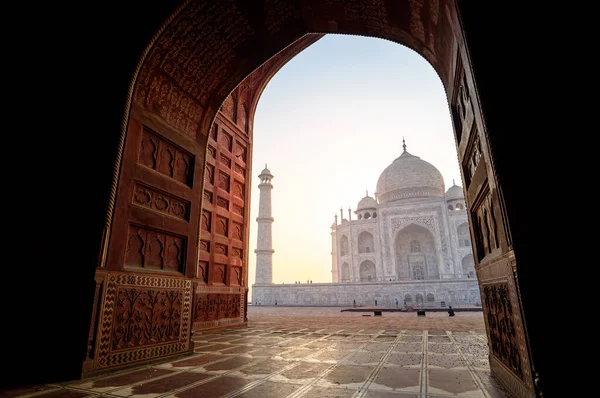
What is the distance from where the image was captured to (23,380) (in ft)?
8.17

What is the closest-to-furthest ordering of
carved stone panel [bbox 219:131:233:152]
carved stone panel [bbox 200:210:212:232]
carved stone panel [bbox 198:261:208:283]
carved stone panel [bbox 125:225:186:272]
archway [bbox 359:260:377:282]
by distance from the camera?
carved stone panel [bbox 125:225:186:272]
carved stone panel [bbox 198:261:208:283]
carved stone panel [bbox 200:210:212:232]
carved stone panel [bbox 219:131:233:152]
archway [bbox 359:260:377:282]

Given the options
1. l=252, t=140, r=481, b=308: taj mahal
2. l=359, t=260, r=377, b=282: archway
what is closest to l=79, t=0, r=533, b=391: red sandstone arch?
l=252, t=140, r=481, b=308: taj mahal

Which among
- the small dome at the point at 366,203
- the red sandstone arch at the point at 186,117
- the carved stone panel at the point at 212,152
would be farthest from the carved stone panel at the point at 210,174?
the small dome at the point at 366,203

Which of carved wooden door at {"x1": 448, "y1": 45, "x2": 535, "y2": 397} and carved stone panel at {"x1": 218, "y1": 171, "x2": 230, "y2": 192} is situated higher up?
carved stone panel at {"x1": 218, "y1": 171, "x2": 230, "y2": 192}

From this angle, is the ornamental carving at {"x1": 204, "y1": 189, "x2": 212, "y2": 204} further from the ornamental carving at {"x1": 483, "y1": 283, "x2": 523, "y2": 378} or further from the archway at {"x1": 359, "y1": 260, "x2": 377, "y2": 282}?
the archway at {"x1": 359, "y1": 260, "x2": 377, "y2": 282}

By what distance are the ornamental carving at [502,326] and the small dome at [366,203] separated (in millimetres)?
31860

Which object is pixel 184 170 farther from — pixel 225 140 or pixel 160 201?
pixel 225 140

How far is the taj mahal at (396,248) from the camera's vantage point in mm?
21938

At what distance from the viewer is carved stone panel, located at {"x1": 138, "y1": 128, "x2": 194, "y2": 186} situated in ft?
11.7

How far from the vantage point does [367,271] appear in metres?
30.5

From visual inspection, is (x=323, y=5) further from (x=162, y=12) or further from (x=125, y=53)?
(x=125, y=53)

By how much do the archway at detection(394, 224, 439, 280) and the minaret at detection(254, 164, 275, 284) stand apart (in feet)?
37.6

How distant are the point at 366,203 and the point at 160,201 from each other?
3206 centimetres

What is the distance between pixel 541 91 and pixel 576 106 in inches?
6.9
